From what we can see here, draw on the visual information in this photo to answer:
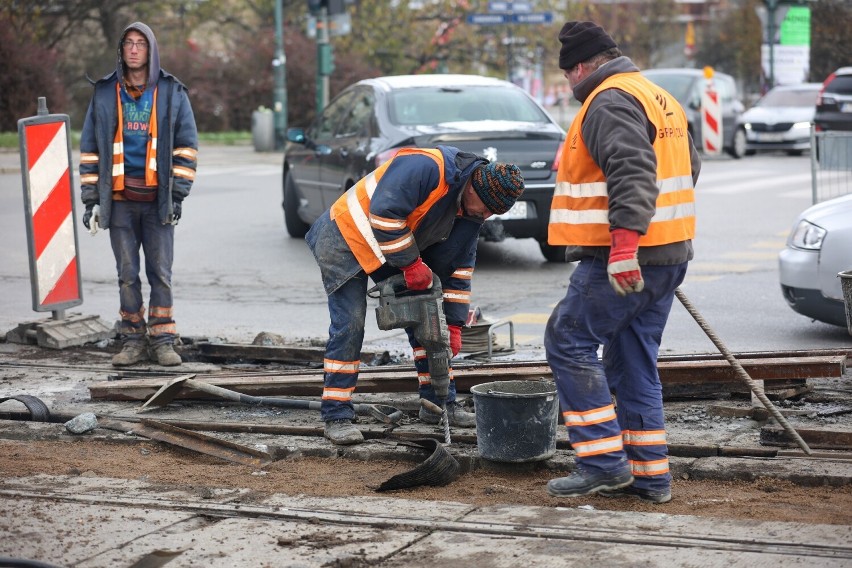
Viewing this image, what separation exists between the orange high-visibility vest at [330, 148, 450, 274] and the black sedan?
465cm

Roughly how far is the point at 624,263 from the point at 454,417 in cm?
187

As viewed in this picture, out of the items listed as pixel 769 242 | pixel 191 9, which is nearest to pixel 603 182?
pixel 769 242

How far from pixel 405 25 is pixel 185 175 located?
2684 cm

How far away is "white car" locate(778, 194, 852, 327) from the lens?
26.9 feet

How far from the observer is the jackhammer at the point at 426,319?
598 cm

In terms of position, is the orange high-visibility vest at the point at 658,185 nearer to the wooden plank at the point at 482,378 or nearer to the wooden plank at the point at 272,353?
the wooden plank at the point at 482,378

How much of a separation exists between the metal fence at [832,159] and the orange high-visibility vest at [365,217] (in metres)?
7.22

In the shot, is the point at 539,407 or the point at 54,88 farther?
the point at 54,88

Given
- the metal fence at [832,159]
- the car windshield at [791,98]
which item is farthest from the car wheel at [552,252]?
the car windshield at [791,98]

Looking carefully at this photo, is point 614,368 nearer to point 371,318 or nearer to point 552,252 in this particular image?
point 371,318

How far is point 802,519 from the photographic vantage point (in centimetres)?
477

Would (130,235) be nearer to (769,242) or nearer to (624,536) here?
(624,536)

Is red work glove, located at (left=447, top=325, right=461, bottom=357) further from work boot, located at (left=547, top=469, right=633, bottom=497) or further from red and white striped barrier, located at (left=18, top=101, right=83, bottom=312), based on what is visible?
red and white striped barrier, located at (left=18, top=101, right=83, bottom=312)

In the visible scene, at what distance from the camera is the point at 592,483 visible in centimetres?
509
